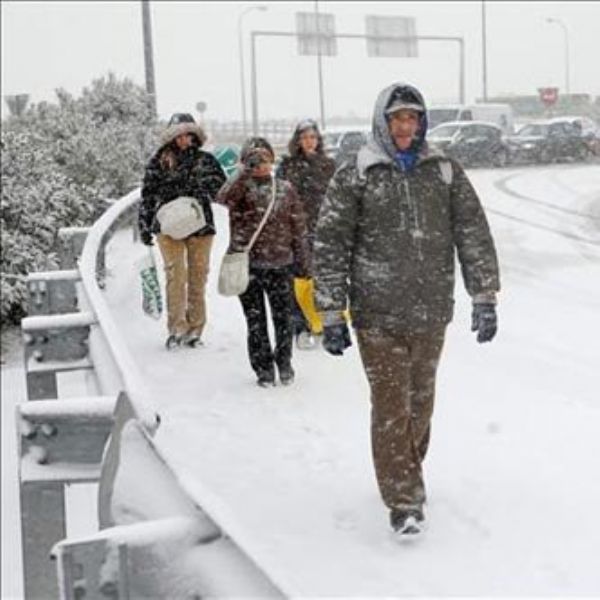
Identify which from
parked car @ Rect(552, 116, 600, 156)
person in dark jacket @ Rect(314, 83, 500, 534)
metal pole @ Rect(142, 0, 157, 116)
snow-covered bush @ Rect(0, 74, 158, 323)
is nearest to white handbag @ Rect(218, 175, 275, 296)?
person in dark jacket @ Rect(314, 83, 500, 534)

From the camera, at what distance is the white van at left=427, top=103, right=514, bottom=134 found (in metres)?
36.2

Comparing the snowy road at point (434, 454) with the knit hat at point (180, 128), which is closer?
the snowy road at point (434, 454)

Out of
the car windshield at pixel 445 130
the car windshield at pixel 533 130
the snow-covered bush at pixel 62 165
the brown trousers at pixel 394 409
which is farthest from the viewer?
the car windshield at pixel 533 130

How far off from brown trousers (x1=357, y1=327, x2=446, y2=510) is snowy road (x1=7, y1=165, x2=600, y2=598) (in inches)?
8.4

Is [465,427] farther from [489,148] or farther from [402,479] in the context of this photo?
[489,148]

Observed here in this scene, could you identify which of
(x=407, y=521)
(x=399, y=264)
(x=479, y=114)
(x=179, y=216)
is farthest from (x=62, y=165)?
(x=479, y=114)

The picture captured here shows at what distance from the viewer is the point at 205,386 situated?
7688 millimetres

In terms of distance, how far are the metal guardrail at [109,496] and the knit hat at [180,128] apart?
3223mm

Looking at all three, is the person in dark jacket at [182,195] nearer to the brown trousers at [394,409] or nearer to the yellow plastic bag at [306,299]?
the yellow plastic bag at [306,299]

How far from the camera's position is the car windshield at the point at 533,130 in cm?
2900

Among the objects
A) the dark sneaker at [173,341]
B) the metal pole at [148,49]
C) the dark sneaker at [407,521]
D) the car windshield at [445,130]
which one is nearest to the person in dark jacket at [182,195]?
the dark sneaker at [173,341]

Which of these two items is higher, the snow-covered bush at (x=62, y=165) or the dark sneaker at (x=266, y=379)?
the snow-covered bush at (x=62, y=165)

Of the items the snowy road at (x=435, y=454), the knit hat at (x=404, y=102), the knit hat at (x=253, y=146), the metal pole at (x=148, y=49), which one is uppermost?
the metal pole at (x=148, y=49)

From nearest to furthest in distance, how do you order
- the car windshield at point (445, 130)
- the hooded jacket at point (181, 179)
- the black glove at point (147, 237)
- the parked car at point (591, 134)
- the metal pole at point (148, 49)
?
the hooded jacket at point (181, 179) < the black glove at point (147, 237) < the parked car at point (591, 134) < the metal pole at point (148, 49) < the car windshield at point (445, 130)
